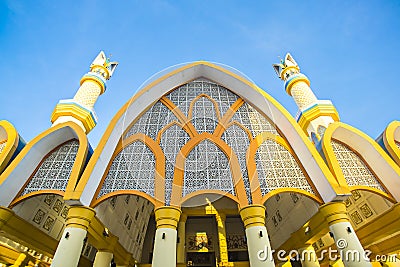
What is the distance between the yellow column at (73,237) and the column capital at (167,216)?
1.90 m

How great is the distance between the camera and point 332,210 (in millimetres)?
7207

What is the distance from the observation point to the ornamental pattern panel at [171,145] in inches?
316

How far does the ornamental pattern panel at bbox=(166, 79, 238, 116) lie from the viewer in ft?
33.6

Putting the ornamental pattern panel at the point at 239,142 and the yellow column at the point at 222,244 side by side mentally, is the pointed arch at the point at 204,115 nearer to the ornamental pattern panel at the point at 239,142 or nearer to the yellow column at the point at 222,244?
the ornamental pattern panel at the point at 239,142

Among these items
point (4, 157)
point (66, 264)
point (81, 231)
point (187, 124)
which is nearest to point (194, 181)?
point (187, 124)

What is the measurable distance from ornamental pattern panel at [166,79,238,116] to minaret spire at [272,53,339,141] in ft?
13.8

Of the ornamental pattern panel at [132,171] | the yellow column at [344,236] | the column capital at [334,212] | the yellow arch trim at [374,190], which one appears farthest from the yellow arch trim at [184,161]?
the yellow arch trim at [374,190]

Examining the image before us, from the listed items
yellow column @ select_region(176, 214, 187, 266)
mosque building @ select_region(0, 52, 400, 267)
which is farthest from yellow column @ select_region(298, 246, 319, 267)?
yellow column @ select_region(176, 214, 187, 266)

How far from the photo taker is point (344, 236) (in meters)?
6.70

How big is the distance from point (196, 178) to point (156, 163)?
4.70 feet

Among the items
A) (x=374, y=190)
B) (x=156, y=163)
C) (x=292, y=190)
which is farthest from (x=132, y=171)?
(x=374, y=190)

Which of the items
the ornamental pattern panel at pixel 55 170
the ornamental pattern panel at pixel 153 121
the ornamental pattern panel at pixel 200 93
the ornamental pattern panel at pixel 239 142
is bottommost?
the ornamental pattern panel at pixel 55 170

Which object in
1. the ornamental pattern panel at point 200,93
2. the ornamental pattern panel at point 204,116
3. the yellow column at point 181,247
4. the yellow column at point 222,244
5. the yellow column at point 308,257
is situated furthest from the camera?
the ornamental pattern panel at point 200,93

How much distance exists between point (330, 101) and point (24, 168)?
1314 cm
